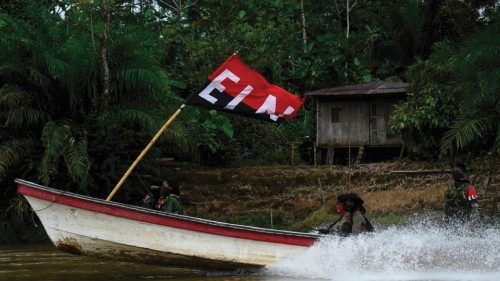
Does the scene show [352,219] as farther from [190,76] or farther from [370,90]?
[190,76]

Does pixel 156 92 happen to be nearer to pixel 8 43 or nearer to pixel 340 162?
pixel 8 43

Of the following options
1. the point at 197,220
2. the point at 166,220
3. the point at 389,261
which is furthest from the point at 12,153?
the point at 389,261

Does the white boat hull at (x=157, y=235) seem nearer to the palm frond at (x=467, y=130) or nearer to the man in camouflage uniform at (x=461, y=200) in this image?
the man in camouflage uniform at (x=461, y=200)

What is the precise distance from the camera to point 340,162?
2928 centimetres

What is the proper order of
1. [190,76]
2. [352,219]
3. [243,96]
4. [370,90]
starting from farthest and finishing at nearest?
1. [190,76]
2. [370,90]
3. [243,96]
4. [352,219]

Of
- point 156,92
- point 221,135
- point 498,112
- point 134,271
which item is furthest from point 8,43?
point 498,112

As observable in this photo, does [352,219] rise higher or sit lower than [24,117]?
lower

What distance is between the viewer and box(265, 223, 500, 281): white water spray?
12180 mm

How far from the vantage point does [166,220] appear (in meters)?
12.4

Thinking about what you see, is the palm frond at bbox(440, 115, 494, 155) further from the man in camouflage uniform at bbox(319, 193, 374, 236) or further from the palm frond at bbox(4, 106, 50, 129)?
the man in camouflage uniform at bbox(319, 193, 374, 236)

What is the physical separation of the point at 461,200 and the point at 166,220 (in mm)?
4209

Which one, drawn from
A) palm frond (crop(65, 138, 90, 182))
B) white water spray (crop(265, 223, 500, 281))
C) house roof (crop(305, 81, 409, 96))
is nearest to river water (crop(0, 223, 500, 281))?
white water spray (crop(265, 223, 500, 281))

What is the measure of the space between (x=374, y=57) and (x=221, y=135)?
22.9 feet

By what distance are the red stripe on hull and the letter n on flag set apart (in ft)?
5.46
